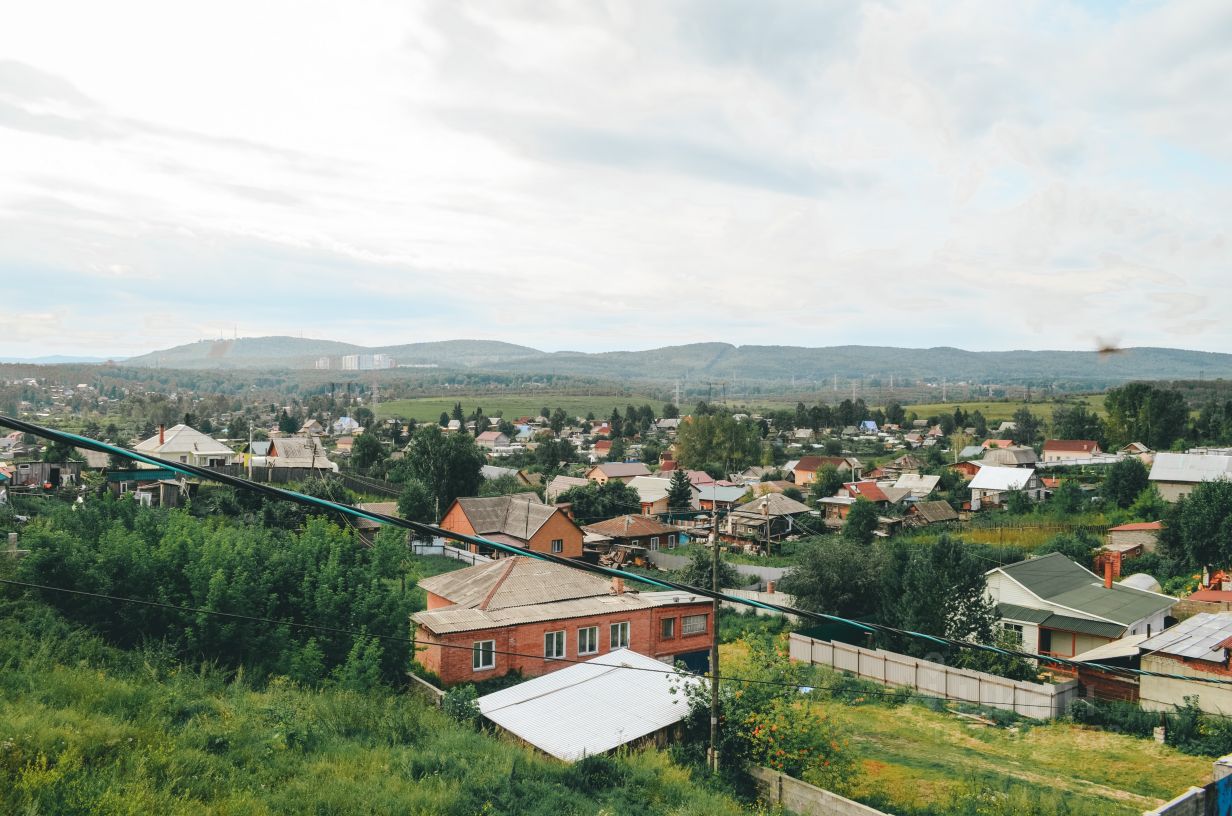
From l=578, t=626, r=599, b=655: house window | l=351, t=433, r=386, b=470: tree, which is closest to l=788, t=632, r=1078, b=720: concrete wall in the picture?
l=578, t=626, r=599, b=655: house window

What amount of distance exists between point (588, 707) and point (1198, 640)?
12760mm

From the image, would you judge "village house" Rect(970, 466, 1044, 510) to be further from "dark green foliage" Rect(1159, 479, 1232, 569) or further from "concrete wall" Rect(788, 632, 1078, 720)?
"concrete wall" Rect(788, 632, 1078, 720)

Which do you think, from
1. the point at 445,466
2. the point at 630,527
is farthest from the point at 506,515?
the point at 445,466

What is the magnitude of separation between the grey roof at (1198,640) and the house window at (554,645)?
462 inches

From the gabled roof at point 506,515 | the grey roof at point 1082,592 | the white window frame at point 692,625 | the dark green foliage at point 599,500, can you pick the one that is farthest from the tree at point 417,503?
the grey roof at point 1082,592

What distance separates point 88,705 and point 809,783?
8405 mm

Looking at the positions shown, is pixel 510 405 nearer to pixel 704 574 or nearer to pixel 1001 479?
pixel 1001 479

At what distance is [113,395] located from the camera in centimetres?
5409

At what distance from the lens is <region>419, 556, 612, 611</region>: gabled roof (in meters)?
17.0

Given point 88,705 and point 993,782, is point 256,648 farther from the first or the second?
point 993,782

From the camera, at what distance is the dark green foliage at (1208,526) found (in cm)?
2536

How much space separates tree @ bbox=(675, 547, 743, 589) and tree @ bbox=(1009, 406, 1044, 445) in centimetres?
5544

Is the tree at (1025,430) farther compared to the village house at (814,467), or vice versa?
the tree at (1025,430)

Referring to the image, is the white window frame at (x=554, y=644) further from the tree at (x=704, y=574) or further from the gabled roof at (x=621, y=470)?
the gabled roof at (x=621, y=470)
